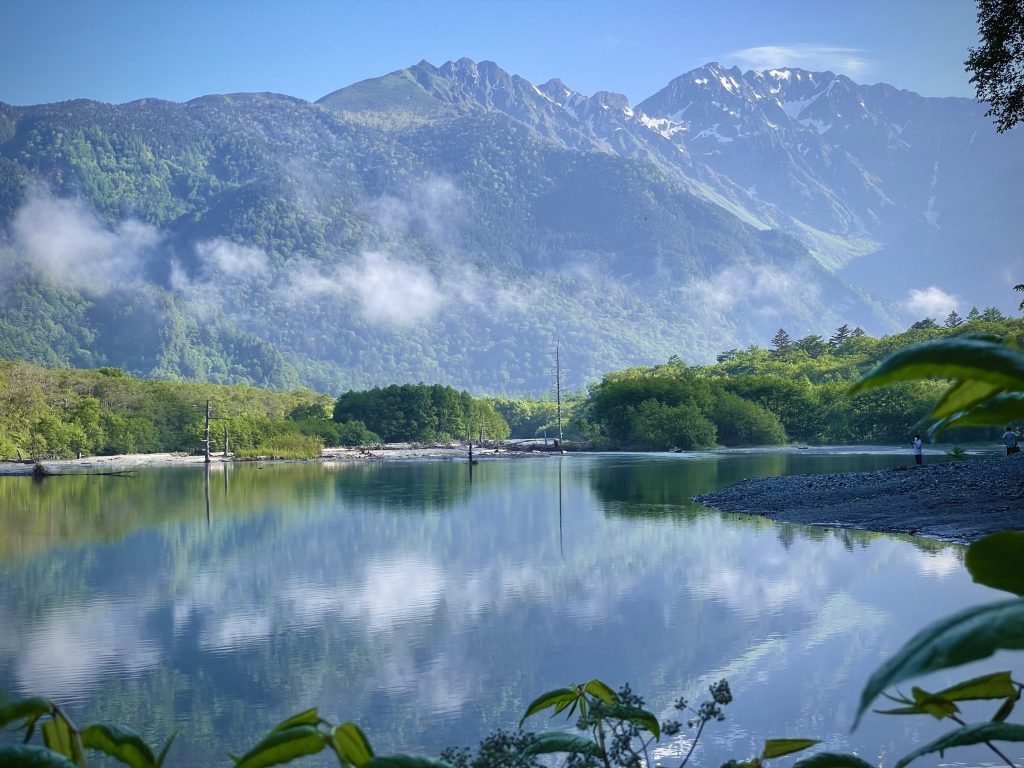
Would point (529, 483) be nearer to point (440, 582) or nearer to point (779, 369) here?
point (440, 582)

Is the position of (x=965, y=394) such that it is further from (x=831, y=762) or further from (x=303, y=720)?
(x=303, y=720)

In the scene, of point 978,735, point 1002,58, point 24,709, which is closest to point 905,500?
point 1002,58

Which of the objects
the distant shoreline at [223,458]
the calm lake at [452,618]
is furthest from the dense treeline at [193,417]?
the calm lake at [452,618]

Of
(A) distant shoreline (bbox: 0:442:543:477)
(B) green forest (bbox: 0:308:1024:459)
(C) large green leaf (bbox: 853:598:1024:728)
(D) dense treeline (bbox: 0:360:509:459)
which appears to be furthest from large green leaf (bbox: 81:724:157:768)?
(D) dense treeline (bbox: 0:360:509:459)

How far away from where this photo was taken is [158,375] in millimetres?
183625

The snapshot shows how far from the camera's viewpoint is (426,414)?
9588cm

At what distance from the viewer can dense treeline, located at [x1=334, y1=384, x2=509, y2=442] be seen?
94.8 meters

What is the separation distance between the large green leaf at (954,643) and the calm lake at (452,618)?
22.0 feet

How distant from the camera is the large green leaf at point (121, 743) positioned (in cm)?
122

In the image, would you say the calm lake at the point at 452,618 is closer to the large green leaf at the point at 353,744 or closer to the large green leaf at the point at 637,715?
the large green leaf at the point at 637,715

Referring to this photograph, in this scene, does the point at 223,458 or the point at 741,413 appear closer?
the point at 223,458

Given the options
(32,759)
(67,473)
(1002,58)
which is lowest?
(67,473)

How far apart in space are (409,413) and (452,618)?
81.7 metres

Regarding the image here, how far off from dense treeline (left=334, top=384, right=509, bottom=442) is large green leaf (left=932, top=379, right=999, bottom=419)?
92.2m
